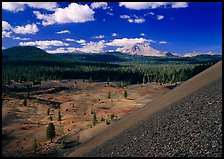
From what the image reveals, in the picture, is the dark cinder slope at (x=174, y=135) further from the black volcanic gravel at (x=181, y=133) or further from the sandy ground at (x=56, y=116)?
the sandy ground at (x=56, y=116)

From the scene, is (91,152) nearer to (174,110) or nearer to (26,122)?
(174,110)

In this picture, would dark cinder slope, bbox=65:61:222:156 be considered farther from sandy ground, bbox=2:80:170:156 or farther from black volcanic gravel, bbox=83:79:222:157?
sandy ground, bbox=2:80:170:156

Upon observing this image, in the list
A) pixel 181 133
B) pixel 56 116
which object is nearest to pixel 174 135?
pixel 181 133

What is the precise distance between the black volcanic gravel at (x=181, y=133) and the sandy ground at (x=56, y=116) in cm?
2409

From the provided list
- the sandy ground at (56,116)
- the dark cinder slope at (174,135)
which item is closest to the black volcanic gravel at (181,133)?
the dark cinder slope at (174,135)

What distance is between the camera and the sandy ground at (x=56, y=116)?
70.1 m

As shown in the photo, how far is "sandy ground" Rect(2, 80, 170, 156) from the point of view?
70125mm

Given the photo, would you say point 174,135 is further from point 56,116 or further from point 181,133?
point 56,116

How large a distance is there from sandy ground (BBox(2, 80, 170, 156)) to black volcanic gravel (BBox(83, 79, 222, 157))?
2409 centimetres

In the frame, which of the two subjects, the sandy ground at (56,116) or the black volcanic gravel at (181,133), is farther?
the sandy ground at (56,116)

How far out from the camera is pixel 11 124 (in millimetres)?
101062

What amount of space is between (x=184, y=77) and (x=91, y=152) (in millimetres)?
161514

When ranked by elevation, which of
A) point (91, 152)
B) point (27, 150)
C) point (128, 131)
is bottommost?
point (27, 150)

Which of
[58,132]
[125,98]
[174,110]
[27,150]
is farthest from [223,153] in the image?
[125,98]
